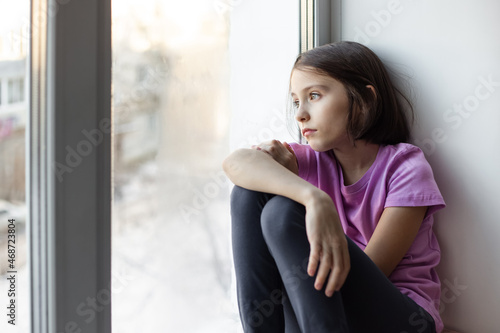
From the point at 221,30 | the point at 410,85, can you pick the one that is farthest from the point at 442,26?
the point at 221,30

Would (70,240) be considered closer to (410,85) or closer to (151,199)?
(151,199)

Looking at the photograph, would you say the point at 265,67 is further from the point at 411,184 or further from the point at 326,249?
the point at 326,249

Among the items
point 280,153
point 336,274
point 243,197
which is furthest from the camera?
point 280,153

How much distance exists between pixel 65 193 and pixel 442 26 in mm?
778

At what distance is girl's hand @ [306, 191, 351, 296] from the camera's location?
68 centimetres

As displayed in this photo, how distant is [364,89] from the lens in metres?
0.99

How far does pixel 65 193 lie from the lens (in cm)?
71

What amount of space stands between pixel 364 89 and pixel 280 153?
0.22 m

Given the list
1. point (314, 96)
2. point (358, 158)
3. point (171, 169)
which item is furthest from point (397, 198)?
point (171, 169)

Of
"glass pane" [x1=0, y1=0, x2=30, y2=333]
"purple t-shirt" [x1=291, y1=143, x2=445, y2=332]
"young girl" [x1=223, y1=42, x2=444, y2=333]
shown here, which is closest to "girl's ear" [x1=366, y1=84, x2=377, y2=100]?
"young girl" [x1=223, y1=42, x2=444, y2=333]

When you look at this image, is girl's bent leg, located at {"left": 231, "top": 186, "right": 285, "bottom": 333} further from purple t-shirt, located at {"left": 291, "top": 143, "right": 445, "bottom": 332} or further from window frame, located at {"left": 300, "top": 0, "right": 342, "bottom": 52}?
window frame, located at {"left": 300, "top": 0, "right": 342, "bottom": 52}

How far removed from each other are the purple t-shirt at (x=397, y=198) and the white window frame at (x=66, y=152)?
441 mm

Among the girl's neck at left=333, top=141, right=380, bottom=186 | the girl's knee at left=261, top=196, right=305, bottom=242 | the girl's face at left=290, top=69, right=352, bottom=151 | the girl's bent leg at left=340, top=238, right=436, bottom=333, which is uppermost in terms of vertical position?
the girl's face at left=290, top=69, right=352, bottom=151

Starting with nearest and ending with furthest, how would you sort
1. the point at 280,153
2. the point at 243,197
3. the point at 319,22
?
the point at 243,197 < the point at 280,153 < the point at 319,22
